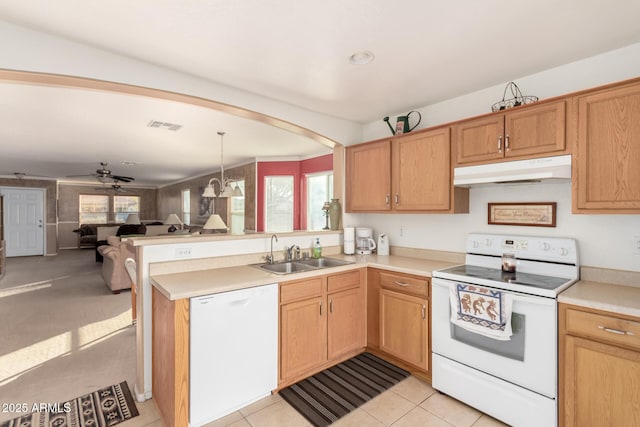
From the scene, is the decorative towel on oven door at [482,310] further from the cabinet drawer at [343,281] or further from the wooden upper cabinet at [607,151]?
the cabinet drawer at [343,281]

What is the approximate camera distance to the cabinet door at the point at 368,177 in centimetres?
306

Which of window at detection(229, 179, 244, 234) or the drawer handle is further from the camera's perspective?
window at detection(229, 179, 244, 234)

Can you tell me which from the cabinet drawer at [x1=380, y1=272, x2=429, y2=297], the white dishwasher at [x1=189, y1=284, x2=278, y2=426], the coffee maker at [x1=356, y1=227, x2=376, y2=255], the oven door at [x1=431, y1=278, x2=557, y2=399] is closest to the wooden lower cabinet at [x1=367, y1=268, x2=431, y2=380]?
the cabinet drawer at [x1=380, y1=272, x2=429, y2=297]

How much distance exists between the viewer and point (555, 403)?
5.66ft

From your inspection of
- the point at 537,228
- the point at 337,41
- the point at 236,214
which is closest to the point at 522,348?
the point at 537,228

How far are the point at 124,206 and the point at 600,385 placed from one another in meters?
13.9

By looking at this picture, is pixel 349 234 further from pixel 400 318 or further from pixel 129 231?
pixel 129 231

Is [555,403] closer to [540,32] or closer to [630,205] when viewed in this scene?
[630,205]

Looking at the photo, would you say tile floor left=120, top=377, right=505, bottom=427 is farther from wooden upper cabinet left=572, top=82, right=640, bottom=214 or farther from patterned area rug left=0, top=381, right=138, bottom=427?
wooden upper cabinet left=572, top=82, right=640, bottom=214

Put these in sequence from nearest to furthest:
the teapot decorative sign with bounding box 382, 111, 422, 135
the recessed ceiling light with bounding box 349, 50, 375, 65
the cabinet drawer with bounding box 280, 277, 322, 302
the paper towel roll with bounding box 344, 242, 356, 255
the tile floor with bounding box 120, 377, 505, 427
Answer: the tile floor with bounding box 120, 377, 505, 427 → the recessed ceiling light with bounding box 349, 50, 375, 65 → the cabinet drawer with bounding box 280, 277, 322, 302 → the teapot decorative sign with bounding box 382, 111, 422, 135 → the paper towel roll with bounding box 344, 242, 356, 255

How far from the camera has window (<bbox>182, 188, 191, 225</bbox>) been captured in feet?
32.9

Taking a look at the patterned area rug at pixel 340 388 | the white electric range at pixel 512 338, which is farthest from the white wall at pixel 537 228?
the patterned area rug at pixel 340 388

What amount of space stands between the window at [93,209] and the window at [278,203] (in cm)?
841

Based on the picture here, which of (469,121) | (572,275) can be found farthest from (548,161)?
(572,275)
